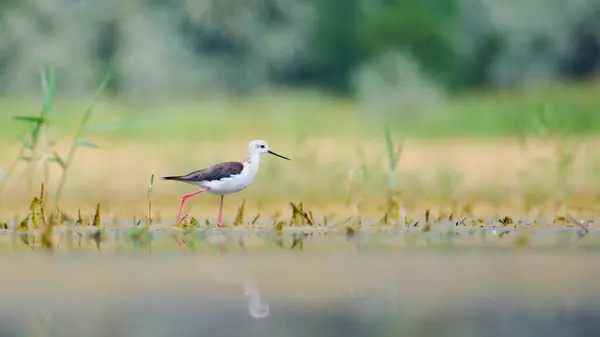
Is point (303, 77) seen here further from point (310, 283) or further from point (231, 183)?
point (310, 283)

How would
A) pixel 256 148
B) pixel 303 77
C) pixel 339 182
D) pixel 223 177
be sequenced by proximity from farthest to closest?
pixel 303 77 < pixel 339 182 < pixel 256 148 < pixel 223 177

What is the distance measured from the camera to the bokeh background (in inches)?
861

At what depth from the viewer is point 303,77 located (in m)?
51.1

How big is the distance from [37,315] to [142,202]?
639cm

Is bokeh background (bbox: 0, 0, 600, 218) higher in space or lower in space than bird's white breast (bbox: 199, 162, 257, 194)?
higher

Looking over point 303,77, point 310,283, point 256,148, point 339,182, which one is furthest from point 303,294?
point 303,77

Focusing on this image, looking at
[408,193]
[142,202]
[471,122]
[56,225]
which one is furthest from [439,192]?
[471,122]

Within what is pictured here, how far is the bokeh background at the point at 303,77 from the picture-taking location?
21.9 metres

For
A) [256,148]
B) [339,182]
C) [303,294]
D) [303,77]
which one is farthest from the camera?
[303,77]

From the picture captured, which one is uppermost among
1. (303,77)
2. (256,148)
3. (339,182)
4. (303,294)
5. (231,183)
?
(303,77)

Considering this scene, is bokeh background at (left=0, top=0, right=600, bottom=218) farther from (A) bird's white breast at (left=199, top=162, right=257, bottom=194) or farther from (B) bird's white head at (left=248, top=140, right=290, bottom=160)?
(A) bird's white breast at (left=199, top=162, right=257, bottom=194)

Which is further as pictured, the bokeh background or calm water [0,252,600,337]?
the bokeh background

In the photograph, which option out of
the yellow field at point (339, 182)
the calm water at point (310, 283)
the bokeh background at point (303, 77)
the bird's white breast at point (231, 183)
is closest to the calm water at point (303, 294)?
the calm water at point (310, 283)

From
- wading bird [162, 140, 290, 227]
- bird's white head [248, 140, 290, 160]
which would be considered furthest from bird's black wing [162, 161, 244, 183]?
bird's white head [248, 140, 290, 160]
